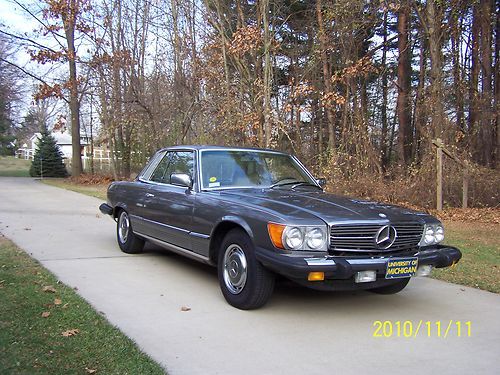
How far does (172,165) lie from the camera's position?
683cm

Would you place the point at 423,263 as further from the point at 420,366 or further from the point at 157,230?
the point at 157,230

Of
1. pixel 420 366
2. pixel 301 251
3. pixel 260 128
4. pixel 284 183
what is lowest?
pixel 420 366

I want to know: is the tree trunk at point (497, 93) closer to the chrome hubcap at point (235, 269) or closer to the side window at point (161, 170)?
the side window at point (161, 170)

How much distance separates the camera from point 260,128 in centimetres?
1516

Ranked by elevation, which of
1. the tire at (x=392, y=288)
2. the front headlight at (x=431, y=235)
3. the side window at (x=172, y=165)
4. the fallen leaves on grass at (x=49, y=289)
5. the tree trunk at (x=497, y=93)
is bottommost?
the tire at (x=392, y=288)

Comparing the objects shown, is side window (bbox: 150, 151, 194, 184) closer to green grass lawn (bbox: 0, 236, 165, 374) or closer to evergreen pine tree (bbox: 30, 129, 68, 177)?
green grass lawn (bbox: 0, 236, 165, 374)

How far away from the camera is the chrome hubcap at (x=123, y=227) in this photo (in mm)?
7680

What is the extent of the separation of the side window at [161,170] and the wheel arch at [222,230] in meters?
1.74

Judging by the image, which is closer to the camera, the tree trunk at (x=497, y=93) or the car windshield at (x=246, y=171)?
the car windshield at (x=246, y=171)

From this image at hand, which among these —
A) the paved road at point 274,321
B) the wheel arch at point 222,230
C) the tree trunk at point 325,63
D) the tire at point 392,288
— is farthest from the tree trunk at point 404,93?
the wheel arch at point 222,230

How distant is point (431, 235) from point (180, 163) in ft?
10.7

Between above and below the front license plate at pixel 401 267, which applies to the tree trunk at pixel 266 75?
above

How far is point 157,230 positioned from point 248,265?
2.12m

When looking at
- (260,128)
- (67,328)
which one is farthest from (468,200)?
(67,328)
